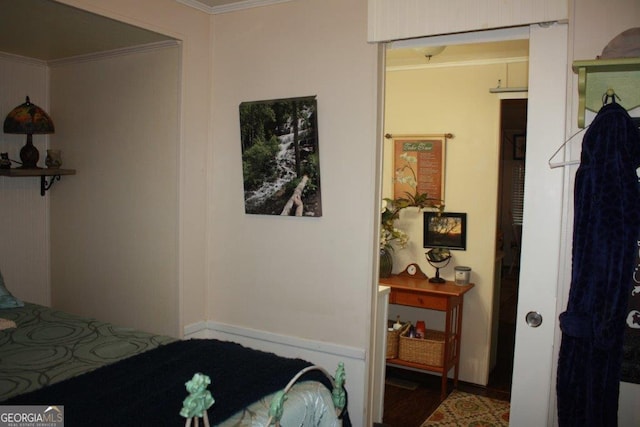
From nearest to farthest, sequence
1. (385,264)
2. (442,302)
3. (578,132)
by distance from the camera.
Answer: (578,132) → (442,302) → (385,264)

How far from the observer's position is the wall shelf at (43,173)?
118 inches

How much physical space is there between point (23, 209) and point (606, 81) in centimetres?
336

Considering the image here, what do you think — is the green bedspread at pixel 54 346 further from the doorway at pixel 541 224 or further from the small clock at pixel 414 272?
the small clock at pixel 414 272

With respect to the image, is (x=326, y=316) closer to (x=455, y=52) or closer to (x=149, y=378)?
(x=149, y=378)

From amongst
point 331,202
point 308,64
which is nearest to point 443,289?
point 331,202

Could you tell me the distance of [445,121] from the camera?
3992mm

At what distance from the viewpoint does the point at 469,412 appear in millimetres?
3484

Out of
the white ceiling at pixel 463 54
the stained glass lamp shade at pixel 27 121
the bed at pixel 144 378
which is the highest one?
the white ceiling at pixel 463 54

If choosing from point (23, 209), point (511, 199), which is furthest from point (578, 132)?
point (511, 199)

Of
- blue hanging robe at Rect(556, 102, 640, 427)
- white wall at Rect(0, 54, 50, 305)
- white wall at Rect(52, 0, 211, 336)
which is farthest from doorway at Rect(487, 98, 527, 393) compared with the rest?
white wall at Rect(0, 54, 50, 305)

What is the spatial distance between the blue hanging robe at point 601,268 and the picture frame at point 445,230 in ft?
7.02

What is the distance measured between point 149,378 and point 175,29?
178cm

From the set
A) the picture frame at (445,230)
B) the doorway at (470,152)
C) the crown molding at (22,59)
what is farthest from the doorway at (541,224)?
the crown molding at (22,59)

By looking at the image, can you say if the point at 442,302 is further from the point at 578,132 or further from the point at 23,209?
the point at 23,209
